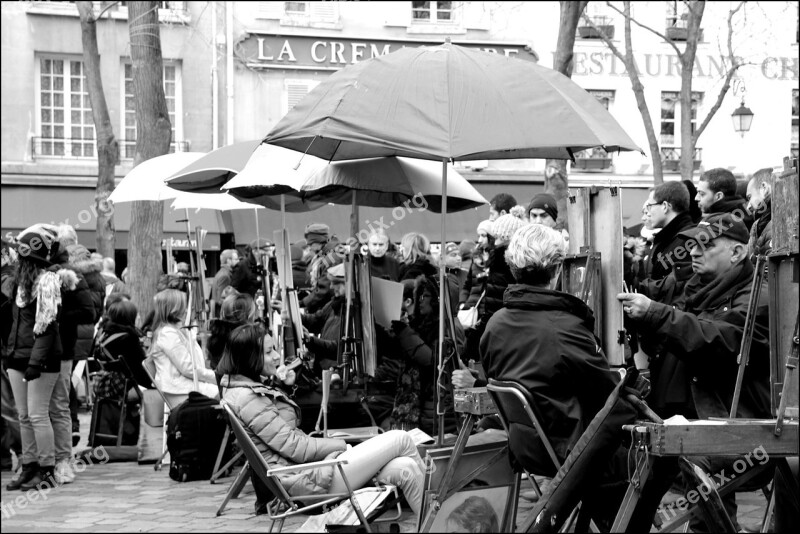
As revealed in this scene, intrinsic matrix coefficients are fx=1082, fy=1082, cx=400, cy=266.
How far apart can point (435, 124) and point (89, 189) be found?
20.0m

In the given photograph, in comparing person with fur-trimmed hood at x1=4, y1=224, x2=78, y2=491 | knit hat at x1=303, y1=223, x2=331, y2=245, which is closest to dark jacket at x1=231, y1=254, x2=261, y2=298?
knit hat at x1=303, y1=223, x2=331, y2=245

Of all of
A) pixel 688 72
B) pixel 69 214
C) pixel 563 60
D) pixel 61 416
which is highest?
pixel 688 72

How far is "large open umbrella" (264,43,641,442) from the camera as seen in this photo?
18.8 feet

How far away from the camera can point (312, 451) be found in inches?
242

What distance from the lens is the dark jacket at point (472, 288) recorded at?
7882 millimetres

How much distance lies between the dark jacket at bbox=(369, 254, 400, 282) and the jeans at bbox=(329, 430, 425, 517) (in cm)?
303

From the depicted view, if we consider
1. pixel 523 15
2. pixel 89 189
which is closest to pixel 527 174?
pixel 523 15

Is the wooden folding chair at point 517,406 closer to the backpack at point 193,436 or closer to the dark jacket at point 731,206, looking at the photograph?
the dark jacket at point 731,206

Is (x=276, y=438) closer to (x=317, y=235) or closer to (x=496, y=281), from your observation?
(x=496, y=281)

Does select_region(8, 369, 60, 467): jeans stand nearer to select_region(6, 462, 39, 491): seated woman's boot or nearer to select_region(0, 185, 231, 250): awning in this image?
select_region(6, 462, 39, 491): seated woman's boot

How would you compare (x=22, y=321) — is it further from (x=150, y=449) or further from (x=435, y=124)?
(x=435, y=124)

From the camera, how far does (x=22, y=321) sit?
8.34m

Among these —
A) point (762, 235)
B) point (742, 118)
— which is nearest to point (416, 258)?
point (762, 235)

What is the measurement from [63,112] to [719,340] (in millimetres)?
22306
